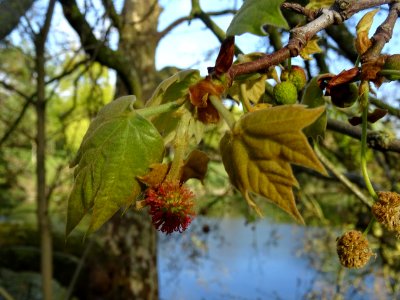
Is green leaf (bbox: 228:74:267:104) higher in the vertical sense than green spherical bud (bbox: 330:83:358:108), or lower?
higher

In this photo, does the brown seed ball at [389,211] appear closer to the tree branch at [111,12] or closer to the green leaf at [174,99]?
the green leaf at [174,99]

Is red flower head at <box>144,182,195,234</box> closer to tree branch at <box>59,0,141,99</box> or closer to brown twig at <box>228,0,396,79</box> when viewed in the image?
brown twig at <box>228,0,396,79</box>

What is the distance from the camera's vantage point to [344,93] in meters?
0.57

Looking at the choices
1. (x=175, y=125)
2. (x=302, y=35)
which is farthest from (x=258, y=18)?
(x=175, y=125)

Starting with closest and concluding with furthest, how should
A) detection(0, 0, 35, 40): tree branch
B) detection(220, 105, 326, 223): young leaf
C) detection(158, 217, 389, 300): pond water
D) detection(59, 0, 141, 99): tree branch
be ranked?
detection(220, 105, 326, 223): young leaf
detection(0, 0, 35, 40): tree branch
detection(59, 0, 141, 99): tree branch
detection(158, 217, 389, 300): pond water

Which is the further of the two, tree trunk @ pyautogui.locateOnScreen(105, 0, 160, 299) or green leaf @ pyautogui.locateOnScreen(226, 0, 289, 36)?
tree trunk @ pyautogui.locateOnScreen(105, 0, 160, 299)

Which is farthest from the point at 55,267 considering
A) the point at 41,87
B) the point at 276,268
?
the point at 41,87

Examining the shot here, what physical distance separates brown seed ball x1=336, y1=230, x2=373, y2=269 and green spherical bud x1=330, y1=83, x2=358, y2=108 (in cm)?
16

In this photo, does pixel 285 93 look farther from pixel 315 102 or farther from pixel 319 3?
pixel 319 3

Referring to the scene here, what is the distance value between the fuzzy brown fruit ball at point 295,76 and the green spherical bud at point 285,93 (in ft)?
0.09

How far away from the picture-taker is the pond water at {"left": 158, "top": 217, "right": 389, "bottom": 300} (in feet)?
14.0

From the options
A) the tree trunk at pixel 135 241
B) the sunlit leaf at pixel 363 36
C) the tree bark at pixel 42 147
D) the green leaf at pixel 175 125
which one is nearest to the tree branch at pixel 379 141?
the sunlit leaf at pixel 363 36

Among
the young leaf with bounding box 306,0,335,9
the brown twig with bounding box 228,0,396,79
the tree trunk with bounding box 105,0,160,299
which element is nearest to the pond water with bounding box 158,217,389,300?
the tree trunk with bounding box 105,0,160,299

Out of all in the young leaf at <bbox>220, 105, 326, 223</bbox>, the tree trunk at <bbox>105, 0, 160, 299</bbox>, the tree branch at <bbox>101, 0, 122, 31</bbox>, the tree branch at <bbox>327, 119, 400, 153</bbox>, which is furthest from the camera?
the tree trunk at <bbox>105, 0, 160, 299</bbox>
